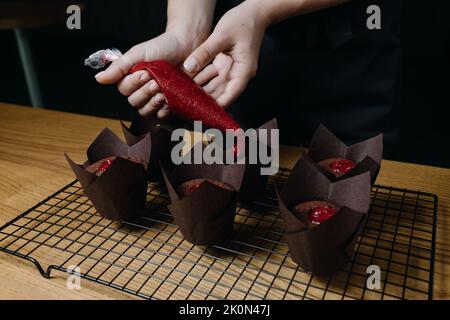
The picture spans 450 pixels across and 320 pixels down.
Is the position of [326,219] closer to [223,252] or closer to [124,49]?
[223,252]

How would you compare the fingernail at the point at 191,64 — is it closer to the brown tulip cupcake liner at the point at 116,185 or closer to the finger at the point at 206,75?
the finger at the point at 206,75

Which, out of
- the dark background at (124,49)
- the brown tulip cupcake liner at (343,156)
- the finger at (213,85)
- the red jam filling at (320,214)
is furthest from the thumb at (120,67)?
the dark background at (124,49)

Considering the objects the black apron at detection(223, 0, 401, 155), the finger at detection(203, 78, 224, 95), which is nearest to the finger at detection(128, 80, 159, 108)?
the finger at detection(203, 78, 224, 95)

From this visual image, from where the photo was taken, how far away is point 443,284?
2.55 ft

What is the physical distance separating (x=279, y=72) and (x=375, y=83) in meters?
0.33

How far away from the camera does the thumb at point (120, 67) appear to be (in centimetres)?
123

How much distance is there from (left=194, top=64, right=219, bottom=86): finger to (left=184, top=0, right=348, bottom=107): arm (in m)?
Answer: 0.04

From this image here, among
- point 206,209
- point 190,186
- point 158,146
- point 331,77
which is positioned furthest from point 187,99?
point 331,77

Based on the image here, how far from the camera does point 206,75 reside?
1378 mm

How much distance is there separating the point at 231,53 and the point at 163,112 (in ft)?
0.88

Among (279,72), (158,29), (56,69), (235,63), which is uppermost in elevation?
(235,63)

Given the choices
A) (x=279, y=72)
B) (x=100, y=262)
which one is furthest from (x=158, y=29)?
(x=100, y=262)

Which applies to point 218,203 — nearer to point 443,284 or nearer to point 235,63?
point 443,284
